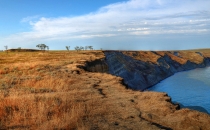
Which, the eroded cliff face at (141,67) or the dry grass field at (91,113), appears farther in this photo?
the eroded cliff face at (141,67)

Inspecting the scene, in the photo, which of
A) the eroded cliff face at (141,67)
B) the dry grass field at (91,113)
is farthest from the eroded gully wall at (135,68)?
the dry grass field at (91,113)

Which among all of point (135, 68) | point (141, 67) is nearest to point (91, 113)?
point (135, 68)

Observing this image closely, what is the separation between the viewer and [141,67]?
90125 millimetres

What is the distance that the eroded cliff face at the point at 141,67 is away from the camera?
6799 cm

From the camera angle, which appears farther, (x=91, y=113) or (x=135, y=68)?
(x=135, y=68)

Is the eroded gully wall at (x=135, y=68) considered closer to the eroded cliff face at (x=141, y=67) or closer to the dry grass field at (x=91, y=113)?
the eroded cliff face at (x=141, y=67)

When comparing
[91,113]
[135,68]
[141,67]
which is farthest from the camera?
[141,67]

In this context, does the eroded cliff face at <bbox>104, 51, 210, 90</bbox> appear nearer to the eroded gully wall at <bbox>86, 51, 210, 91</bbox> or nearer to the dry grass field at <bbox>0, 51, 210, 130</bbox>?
the eroded gully wall at <bbox>86, 51, 210, 91</bbox>

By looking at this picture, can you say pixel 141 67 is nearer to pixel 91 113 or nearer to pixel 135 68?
pixel 135 68

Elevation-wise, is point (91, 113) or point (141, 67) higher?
point (91, 113)

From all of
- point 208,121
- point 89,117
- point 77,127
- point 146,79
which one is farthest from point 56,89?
point 146,79

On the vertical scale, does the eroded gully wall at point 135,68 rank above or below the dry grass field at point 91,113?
below

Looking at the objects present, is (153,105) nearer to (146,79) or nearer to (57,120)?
(57,120)

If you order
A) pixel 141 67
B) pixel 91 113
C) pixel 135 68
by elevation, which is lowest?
pixel 141 67
